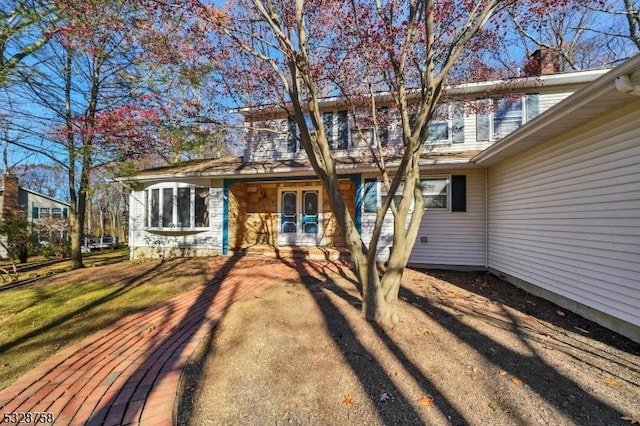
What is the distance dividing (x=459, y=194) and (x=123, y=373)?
7.89 m

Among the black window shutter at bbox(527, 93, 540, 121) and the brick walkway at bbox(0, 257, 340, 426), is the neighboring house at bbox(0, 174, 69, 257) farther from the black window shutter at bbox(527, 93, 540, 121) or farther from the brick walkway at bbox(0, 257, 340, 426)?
the black window shutter at bbox(527, 93, 540, 121)

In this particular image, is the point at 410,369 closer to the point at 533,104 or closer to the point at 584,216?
the point at 584,216

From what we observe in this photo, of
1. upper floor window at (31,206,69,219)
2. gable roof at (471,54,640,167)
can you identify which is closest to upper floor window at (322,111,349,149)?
gable roof at (471,54,640,167)

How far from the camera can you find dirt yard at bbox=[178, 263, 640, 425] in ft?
7.14

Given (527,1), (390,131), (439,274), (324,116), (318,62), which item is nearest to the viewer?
(527,1)

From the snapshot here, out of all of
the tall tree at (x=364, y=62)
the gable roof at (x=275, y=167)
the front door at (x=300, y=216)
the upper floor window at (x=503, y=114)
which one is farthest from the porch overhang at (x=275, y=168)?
the tall tree at (x=364, y=62)

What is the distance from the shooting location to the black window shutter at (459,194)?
25.6 ft

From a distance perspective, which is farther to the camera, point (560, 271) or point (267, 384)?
point (560, 271)

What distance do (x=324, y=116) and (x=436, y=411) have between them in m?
8.77

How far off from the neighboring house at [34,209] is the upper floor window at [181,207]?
847cm

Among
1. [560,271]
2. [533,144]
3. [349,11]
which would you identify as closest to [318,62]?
[349,11]

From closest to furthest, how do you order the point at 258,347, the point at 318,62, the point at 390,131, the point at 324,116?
the point at 258,347 → the point at 318,62 → the point at 390,131 → the point at 324,116

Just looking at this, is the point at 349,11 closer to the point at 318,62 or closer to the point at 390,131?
the point at 318,62

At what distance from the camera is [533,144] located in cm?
541
